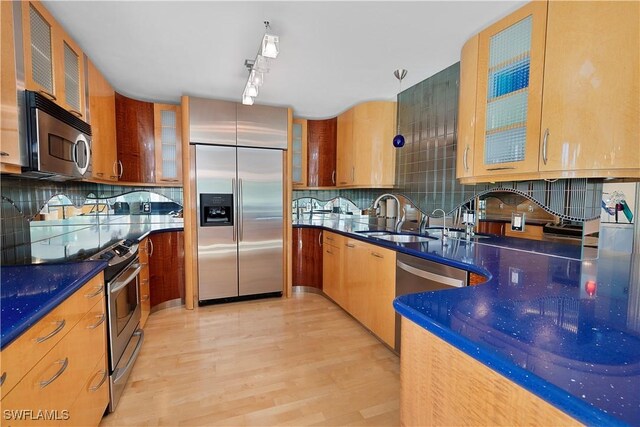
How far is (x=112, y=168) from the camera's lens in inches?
107

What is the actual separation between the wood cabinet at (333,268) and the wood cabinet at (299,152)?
0.81 meters

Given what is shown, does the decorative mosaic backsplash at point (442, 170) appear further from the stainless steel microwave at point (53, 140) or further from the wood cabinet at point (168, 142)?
the stainless steel microwave at point (53, 140)

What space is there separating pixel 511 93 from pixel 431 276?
1.19 metres

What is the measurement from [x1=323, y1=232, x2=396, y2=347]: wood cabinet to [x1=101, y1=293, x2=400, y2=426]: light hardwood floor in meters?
0.16

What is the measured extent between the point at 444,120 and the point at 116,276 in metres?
2.68

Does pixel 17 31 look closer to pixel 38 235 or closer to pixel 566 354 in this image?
pixel 38 235

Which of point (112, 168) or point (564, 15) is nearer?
point (564, 15)

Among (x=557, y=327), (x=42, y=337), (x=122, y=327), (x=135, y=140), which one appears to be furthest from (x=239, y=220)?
(x=557, y=327)

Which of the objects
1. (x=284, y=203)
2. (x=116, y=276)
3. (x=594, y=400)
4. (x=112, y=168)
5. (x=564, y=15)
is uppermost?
(x=564, y=15)

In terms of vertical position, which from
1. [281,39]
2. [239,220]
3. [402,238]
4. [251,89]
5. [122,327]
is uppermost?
[281,39]

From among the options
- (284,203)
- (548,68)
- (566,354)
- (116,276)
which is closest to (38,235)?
(116,276)

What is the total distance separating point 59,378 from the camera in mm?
1086

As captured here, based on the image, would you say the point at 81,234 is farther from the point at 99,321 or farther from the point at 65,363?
the point at 65,363

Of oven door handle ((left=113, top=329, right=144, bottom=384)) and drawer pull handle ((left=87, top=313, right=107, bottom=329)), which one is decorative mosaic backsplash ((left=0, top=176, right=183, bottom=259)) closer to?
drawer pull handle ((left=87, top=313, right=107, bottom=329))
